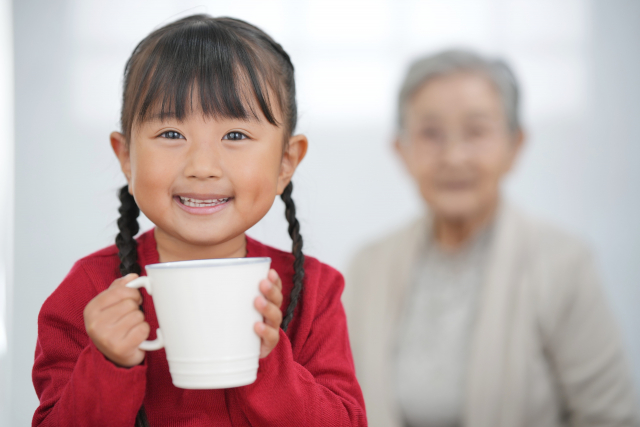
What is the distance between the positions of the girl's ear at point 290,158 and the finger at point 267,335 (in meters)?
0.30

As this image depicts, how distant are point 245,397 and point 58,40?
1.17 m

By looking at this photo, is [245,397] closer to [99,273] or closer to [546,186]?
[99,273]

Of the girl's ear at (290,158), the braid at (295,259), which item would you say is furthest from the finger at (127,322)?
the girl's ear at (290,158)

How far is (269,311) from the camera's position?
542 millimetres

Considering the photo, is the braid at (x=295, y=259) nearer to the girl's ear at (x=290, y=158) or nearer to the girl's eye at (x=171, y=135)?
the girl's ear at (x=290, y=158)

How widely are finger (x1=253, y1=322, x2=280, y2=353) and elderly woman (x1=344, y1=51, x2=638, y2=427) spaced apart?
1.07 meters

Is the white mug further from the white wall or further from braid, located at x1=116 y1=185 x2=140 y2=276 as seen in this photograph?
the white wall

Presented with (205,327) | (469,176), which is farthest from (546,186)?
(205,327)

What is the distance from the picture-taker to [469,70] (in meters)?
1.65

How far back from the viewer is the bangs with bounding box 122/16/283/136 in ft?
2.20

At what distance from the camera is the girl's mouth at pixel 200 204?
0.69 meters

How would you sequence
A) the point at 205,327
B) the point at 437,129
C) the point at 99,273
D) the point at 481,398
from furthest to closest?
1. the point at 437,129
2. the point at 481,398
3. the point at 99,273
4. the point at 205,327

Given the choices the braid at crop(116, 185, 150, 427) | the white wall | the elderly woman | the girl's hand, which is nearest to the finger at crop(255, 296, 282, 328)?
the girl's hand

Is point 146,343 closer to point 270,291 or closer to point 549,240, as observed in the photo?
point 270,291
